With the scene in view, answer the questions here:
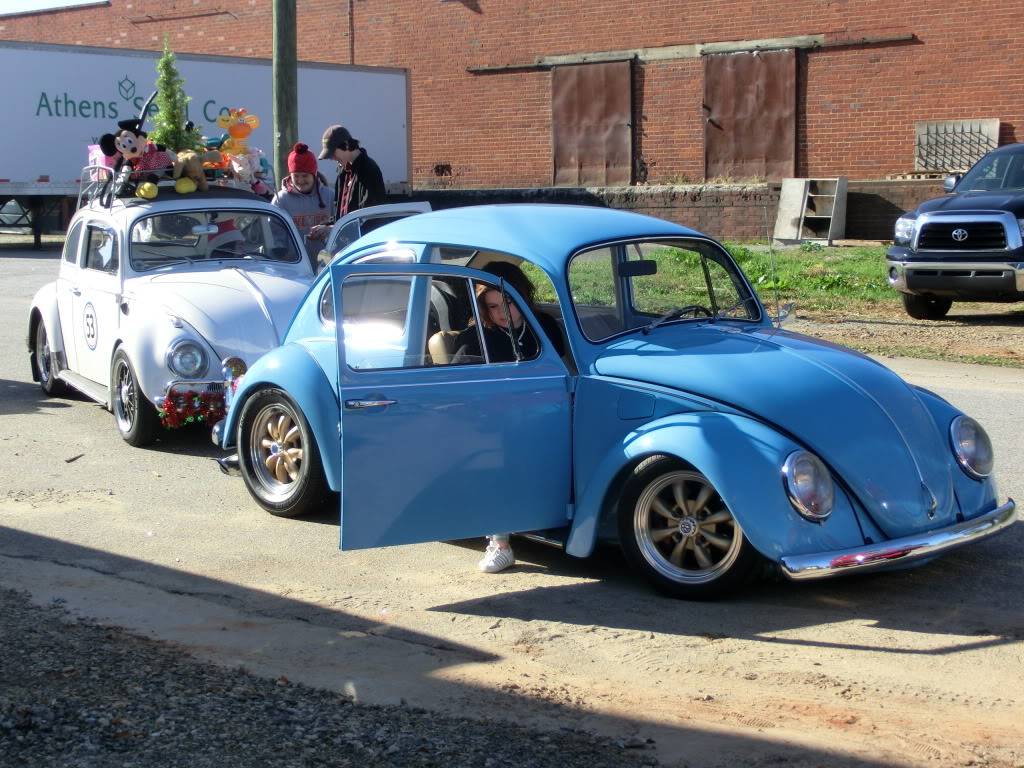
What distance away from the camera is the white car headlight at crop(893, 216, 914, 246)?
1458cm

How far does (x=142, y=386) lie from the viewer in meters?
8.39

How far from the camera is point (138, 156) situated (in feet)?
32.0

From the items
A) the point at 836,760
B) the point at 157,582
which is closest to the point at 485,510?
the point at 157,582

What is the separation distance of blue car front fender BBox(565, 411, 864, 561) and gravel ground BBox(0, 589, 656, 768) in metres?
1.36

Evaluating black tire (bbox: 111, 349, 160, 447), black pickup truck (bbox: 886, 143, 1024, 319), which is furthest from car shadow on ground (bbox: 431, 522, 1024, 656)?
black pickup truck (bbox: 886, 143, 1024, 319)

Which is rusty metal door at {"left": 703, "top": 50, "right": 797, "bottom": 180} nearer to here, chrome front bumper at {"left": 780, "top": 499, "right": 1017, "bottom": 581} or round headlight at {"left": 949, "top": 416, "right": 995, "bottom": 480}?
round headlight at {"left": 949, "top": 416, "right": 995, "bottom": 480}

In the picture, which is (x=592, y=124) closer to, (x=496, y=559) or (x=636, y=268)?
(x=636, y=268)

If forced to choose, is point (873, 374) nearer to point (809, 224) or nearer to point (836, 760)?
point (836, 760)

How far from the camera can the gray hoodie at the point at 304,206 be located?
11.0 metres

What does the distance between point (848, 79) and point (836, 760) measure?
87.2 ft

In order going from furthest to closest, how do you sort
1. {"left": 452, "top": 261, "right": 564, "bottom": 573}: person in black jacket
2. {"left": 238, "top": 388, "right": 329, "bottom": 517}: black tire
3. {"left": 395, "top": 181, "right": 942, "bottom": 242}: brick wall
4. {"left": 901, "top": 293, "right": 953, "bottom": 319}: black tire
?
{"left": 395, "top": 181, "right": 942, "bottom": 242}: brick wall → {"left": 901, "top": 293, "right": 953, "bottom": 319}: black tire → {"left": 238, "top": 388, "right": 329, "bottom": 517}: black tire → {"left": 452, "top": 261, "right": 564, "bottom": 573}: person in black jacket

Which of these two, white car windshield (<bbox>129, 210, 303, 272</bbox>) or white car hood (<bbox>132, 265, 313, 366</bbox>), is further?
white car windshield (<bbox>129, 210, 303, 272</bbox>)

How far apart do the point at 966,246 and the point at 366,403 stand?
10286 millimetres

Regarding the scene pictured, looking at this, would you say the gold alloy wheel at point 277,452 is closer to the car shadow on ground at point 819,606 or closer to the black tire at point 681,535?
the car shadow on ground at point 819,606
